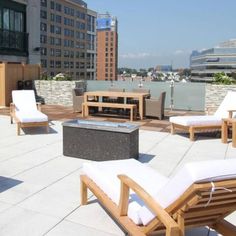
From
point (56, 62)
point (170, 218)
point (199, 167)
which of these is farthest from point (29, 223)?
point (56, 62)

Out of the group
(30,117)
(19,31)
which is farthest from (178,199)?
(19,31)

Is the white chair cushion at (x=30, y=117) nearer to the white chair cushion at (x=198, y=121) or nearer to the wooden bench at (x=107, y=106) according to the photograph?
the wooden bench at (x=107, y=106)

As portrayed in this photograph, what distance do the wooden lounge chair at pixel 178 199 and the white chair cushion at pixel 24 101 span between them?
6.03 meters

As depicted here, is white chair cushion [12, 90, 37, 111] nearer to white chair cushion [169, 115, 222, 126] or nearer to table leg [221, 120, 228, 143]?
white chair cushion [169, 115, 222, 126]

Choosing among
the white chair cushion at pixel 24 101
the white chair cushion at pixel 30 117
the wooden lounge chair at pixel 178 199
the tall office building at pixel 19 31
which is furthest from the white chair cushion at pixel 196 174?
the tall office building at pixel 19 31

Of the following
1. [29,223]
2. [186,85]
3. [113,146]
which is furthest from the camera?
[186,85]

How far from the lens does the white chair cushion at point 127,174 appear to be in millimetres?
3043

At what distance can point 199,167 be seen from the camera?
2.24 m

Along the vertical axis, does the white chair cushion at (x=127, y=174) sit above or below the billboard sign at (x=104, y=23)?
below

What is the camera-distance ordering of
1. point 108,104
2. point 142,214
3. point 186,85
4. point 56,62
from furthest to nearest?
point 56,62, point 186,85, point 108,104, point 142,214

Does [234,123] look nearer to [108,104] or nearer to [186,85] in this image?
[108,104]

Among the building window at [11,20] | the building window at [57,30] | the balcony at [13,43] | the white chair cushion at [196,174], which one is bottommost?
the white chair cushion at [196,174]

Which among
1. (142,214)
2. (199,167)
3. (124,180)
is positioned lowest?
(142,214)

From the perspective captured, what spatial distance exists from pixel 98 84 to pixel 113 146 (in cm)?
868
